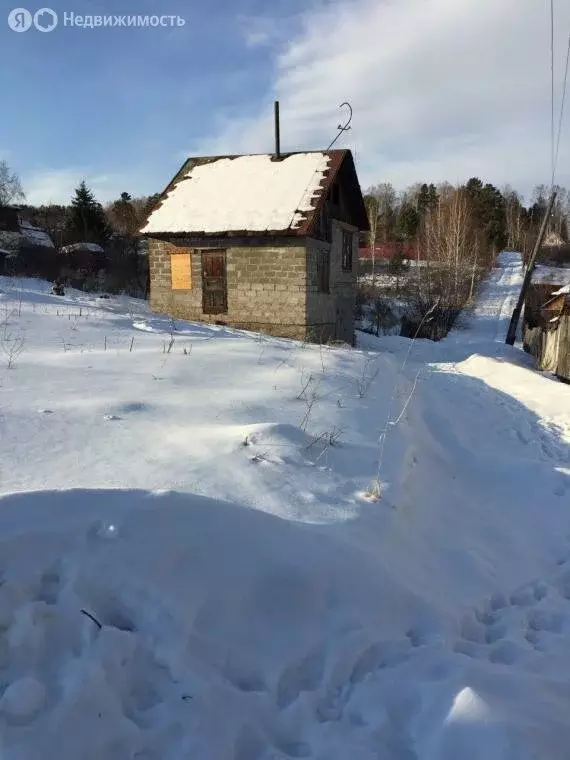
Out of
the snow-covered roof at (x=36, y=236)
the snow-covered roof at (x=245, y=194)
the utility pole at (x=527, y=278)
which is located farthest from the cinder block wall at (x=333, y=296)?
the snow-covered roof at (x=36, y=236)

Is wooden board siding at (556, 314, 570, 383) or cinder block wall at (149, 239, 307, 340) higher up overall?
cinder block wall at (149, 239, 307, 340)

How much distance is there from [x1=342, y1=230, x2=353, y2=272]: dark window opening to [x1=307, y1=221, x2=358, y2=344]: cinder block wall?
0.54 feet

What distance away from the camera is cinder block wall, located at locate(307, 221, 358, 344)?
13531 mm

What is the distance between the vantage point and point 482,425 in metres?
7.65

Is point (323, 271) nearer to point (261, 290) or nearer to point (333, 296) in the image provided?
point (333, 296)

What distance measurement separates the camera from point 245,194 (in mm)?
14000

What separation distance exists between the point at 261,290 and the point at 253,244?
1154 millimetres

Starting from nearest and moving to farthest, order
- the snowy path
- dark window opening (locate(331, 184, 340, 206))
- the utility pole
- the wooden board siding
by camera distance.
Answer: the wooden board siding
dark window opening (locate(331, 184, 340, 206))
the utility pole
the snowy path

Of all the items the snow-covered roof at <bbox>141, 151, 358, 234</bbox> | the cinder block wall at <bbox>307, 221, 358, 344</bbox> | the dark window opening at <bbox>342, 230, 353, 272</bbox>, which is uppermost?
the snow-covered roof at <bbox>141, 151, 358, 234</bbox>

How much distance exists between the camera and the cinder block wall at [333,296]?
533 inches

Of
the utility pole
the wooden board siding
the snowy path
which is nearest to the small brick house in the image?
the wooden board siding

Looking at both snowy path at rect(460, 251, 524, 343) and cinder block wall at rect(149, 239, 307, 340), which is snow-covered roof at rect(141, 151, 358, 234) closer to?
cinder block wall at rect(149, 239, 307, 340)

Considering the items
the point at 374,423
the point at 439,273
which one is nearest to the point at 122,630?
the point at 374,423

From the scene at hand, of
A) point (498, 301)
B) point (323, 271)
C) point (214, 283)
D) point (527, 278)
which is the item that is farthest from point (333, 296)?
point (498, 301)
